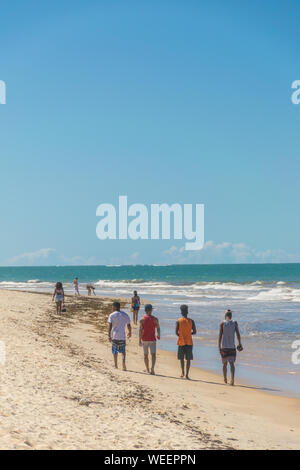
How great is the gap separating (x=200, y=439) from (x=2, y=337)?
858 cm

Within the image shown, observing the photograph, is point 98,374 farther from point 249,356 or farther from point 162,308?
point 162,308

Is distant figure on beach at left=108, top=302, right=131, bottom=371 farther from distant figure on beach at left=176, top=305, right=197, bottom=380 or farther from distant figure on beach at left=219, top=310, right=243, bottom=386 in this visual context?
distant figure on beach at left=219, top=310, right=243, bottom=386

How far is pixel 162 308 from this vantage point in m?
33.9

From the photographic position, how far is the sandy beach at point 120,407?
6.84 m

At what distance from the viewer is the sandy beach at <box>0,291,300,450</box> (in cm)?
684

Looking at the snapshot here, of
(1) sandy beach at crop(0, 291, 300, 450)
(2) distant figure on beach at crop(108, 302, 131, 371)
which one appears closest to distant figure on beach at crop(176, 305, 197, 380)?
(1) sandy beach at crop(0, 291, 300, 450)

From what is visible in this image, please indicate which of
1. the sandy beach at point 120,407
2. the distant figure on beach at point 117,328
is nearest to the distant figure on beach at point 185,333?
the sandy beach at point 120,407

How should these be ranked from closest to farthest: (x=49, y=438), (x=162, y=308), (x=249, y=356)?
(x=49, y=438)
(x=249, y=356)
(x=162, y=308)

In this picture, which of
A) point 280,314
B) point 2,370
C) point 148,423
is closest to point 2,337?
point 2,370

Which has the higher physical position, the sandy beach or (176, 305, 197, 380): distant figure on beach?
(176, 305, 197, 380): distant figure on beach

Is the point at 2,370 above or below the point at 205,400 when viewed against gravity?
above

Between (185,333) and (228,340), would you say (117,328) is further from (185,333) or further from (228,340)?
(228,340)

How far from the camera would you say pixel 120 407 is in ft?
28.1
